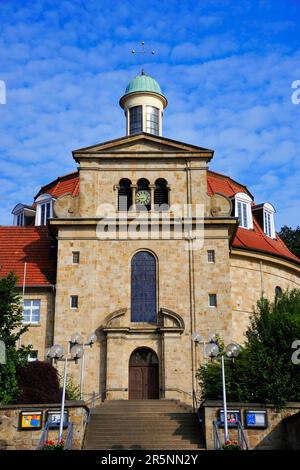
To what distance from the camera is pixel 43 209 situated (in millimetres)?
47531

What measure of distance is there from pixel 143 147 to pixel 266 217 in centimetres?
1307

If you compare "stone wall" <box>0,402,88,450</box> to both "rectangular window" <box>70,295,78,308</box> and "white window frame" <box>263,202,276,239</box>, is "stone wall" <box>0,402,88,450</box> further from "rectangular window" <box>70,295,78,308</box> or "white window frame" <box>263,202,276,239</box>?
"white window frame" <box>263,202,276,239</box>

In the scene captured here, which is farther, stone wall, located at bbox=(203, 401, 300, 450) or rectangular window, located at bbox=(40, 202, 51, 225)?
rectangular window, located at bbox=(40, 202, 51, 225)

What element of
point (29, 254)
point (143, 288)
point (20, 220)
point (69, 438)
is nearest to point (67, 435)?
point (69, 438)

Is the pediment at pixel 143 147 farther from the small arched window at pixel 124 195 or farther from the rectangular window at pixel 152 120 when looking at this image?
→ the rectangular window at pixel 152 120

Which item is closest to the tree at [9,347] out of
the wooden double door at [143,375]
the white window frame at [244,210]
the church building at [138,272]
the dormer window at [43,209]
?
the church building at [138,272]

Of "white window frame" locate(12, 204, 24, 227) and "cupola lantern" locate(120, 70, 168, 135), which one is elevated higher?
"cupola lantern" locate(120, 70, 168, 135)

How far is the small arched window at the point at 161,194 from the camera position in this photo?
37.9 metres

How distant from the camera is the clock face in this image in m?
38.1

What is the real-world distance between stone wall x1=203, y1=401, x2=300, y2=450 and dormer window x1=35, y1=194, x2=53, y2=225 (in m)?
25.2

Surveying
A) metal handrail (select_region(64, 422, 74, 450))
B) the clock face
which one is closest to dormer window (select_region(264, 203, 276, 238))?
the clock face

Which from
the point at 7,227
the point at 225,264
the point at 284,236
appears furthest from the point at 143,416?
the point at 284,236

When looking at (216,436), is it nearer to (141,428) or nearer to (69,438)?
(141,428)

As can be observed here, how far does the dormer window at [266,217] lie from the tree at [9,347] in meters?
23.4
